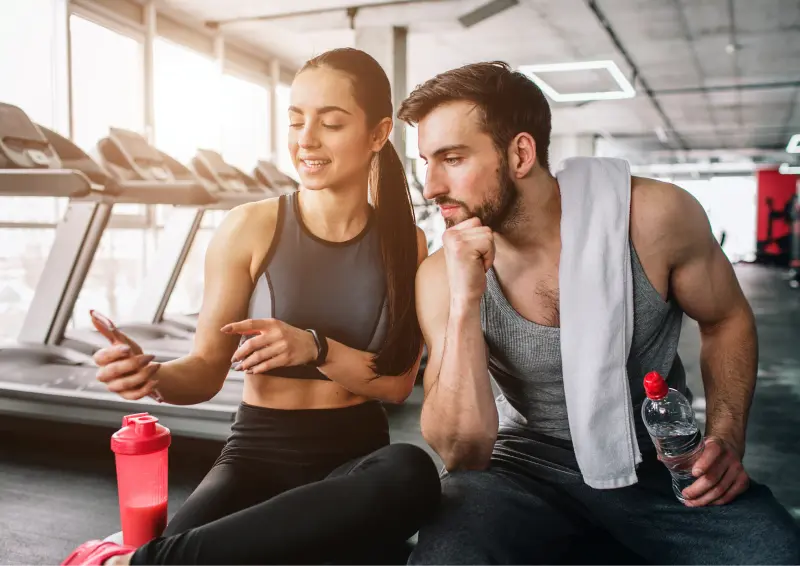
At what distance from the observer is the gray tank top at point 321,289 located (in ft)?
4.48

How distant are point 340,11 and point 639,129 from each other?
8896 mm

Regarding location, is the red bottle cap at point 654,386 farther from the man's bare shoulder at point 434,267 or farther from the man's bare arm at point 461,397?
the man's bare shoulder at point 434,267

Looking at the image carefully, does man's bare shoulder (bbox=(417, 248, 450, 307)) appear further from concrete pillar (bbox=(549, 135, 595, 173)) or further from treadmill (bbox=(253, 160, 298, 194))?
concrete pillar (bbox=(549, 135, 595, 173))

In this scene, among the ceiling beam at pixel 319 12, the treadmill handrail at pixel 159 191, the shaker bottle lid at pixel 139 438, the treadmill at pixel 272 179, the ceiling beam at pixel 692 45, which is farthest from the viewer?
the ceiling beam at pixel 692 45

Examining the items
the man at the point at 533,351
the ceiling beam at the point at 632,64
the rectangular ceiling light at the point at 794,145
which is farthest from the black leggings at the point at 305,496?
the rectangular ceiling light at the point at 794,145

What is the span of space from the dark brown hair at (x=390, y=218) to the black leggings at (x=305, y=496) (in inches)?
5.8

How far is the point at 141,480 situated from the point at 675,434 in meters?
1.11

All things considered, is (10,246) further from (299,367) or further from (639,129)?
(639,129)

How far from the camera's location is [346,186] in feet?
4.59

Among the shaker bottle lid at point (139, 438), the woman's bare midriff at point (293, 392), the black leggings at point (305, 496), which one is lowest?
the black leggings at point (305, 496)

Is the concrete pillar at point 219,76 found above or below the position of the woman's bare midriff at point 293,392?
above

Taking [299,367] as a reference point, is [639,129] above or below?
above

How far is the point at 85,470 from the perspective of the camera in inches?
97.3

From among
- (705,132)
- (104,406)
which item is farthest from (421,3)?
(705,132)
